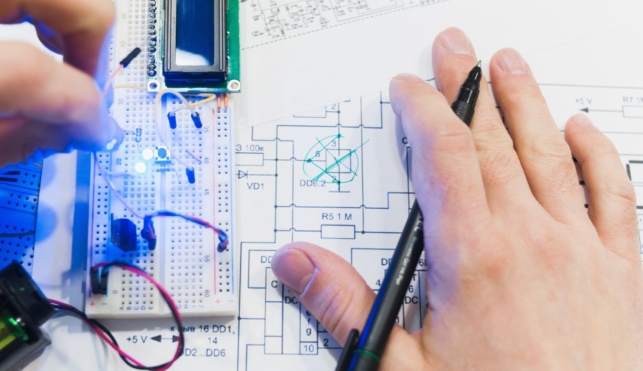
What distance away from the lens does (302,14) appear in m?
1.35

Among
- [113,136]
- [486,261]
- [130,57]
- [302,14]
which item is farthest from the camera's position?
[302,14]

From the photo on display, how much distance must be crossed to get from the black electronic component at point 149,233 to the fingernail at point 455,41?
79 centimetres

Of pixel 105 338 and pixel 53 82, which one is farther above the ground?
pixel 53 82

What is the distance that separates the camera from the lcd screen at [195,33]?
1214mm

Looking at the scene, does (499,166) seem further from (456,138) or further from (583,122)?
(583,122)

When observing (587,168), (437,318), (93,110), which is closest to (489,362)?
(437,318)

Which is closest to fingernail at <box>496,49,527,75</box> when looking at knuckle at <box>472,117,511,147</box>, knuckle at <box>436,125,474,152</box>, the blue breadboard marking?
knuckle at <box>472,117,511,147</box>

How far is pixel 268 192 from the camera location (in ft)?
4.02

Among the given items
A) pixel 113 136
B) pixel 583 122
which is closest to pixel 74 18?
pixel 113 136

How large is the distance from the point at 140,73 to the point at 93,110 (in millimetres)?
345

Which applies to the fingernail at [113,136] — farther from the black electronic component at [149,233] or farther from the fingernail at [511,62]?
the fingernail at [511,62]

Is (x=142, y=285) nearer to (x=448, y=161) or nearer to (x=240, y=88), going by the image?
(x=240, y=88)

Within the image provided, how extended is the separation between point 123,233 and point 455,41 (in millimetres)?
871

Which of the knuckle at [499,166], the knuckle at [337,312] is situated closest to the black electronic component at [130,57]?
the knuckle at [337,312]
